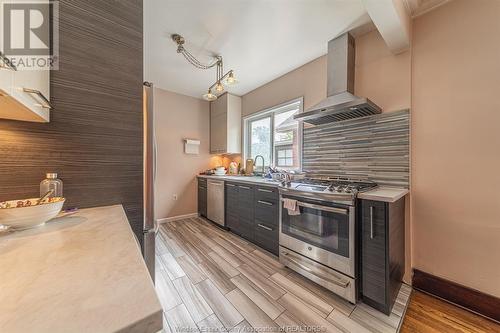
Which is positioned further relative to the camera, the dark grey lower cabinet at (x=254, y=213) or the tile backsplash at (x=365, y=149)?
the dark grey lower cabinet at (x=254, y=213)

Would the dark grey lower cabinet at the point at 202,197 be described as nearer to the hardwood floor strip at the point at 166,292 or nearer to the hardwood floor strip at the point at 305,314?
the hardwood floor strip at the point at 166,292

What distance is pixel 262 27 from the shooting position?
190 centimetres

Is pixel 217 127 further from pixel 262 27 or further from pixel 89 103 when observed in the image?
pixel 89 103

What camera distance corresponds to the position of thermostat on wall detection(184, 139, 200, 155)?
371 centimetres

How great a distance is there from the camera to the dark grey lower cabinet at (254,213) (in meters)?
2.14

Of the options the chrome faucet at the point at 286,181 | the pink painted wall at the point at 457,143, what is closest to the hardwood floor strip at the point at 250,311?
the chrome faucet at the point at 286,181

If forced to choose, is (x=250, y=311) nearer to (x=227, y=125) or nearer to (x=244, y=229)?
(x=244, y=229)

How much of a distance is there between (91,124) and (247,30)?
1.74 m

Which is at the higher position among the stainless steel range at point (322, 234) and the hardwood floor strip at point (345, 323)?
the stainless steel range at point (322, 234)

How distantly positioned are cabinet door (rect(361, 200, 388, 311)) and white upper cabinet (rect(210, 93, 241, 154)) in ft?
8.56

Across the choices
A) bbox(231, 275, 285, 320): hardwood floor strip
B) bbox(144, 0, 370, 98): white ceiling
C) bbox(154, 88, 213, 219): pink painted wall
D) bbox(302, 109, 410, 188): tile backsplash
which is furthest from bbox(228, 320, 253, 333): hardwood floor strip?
bbox(154, 88, 213, 219): pink painted wall

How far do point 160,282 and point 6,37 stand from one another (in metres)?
1.86

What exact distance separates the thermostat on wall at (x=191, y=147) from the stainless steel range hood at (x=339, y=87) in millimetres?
2386

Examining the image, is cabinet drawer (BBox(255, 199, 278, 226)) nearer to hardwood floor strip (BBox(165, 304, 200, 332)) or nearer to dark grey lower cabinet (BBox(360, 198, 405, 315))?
dark grey lower cabinet (BBox(360, 198, 405, 315))
